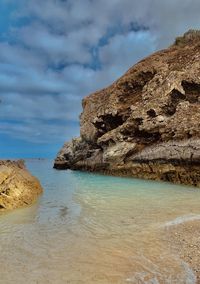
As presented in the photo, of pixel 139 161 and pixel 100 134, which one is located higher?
pixel 100 134

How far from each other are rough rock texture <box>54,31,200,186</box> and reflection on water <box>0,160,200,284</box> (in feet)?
41.0

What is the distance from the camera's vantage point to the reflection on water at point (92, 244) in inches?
276

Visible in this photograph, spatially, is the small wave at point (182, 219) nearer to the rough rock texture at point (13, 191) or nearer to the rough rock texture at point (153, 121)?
the rough rock texture at point (13, 191)

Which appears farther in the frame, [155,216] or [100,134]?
[100,134]

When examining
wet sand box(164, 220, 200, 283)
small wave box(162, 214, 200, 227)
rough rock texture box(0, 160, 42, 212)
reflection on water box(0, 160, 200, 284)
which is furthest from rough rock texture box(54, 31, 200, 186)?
wet sand box(164, 220, 200, 283)

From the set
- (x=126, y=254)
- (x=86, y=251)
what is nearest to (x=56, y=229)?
(x=86, y=251)

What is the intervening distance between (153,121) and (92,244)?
81.7ft

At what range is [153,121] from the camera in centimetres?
3334

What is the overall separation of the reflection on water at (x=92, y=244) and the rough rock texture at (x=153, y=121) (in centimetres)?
1251

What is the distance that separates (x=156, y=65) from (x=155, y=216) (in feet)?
89.4

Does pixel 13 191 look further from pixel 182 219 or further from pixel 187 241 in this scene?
pixel 187 241

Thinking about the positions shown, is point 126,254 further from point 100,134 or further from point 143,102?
point 100,134

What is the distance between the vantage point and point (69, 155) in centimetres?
5753

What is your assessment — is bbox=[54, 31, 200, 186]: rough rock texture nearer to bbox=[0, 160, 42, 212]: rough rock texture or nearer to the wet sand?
bbox=[0, 160, 42, 212]: rough rock texture
